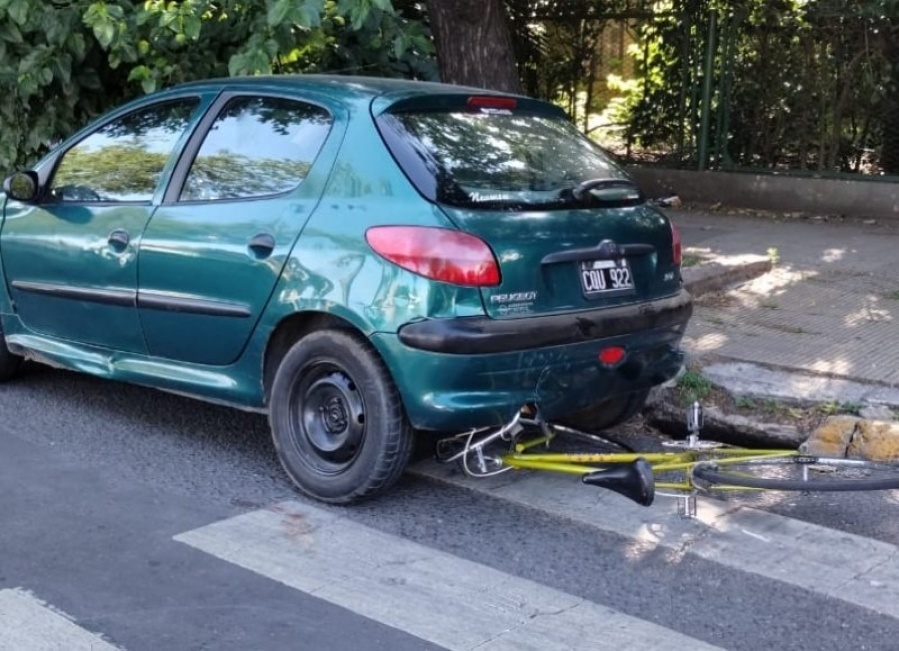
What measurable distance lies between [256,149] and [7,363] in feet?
7.49

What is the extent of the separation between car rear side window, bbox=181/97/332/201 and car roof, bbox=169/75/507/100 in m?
0.08

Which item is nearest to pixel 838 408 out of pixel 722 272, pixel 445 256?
pixel 445 256

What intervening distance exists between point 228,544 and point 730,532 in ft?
6.23

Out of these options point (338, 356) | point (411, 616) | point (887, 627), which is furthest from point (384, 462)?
point (887, 627)

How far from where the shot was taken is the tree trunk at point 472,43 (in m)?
8.16

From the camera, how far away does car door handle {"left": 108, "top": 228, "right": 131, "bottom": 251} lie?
5.18 m

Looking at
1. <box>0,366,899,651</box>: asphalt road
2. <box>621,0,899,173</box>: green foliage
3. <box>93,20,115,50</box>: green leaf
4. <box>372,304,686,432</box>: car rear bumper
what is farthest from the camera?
<box>621,0,899,173</box>: green foliage

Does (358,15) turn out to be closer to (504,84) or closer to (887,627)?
(504,84)

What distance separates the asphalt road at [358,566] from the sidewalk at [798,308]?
117 centimetres

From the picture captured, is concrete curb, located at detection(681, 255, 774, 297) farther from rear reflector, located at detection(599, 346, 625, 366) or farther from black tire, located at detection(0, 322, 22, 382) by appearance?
black tire, located at detection(0, 322, 22, 382)

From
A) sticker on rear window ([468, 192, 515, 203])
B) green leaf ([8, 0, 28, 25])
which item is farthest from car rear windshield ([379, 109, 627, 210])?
green leaf ([8, 0, 28, 25])

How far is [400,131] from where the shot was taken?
452 cm

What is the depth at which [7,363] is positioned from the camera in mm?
6246

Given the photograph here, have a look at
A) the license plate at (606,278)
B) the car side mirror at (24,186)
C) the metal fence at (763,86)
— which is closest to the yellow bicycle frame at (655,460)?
the license plate at (606,278)
